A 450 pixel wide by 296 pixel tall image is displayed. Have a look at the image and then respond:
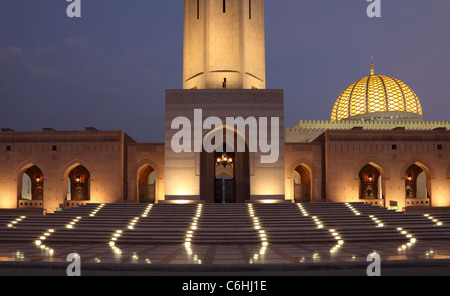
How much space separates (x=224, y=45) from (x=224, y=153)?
6153 mm

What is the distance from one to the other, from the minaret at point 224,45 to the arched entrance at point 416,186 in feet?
35.9

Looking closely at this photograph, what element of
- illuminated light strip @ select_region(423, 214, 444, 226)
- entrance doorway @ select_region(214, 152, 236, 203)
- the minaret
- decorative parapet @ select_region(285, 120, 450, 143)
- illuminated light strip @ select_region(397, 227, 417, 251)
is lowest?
illuminated light strip @ select_region(397, 227, 417, 251)

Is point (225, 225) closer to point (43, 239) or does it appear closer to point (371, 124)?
point (43, 239)

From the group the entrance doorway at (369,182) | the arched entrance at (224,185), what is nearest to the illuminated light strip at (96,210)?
the arched entrance at (224,185)

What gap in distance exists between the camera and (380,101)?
136 ft

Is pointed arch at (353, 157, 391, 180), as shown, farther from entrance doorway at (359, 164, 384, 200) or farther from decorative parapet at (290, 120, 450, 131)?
decorative parapet at (290, 120, 450, 131)

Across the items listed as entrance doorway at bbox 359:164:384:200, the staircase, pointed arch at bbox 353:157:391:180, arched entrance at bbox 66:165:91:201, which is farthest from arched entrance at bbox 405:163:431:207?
arched entrance at bbox 66:165:91:201

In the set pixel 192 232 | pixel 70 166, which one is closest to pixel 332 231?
pixel 192 232

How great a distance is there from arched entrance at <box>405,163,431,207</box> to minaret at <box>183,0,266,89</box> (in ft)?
35.9

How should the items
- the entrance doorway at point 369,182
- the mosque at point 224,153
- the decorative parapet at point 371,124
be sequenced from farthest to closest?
the decorative parapet at point 371,124 → the entrance doorway at point 369,182 → the mosque at point 224,153

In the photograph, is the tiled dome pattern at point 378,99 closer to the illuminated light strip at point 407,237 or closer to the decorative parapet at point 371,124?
the decorative parapet at point 371,124

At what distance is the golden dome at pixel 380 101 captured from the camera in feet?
135

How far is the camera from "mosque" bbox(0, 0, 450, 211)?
67.9 ft
